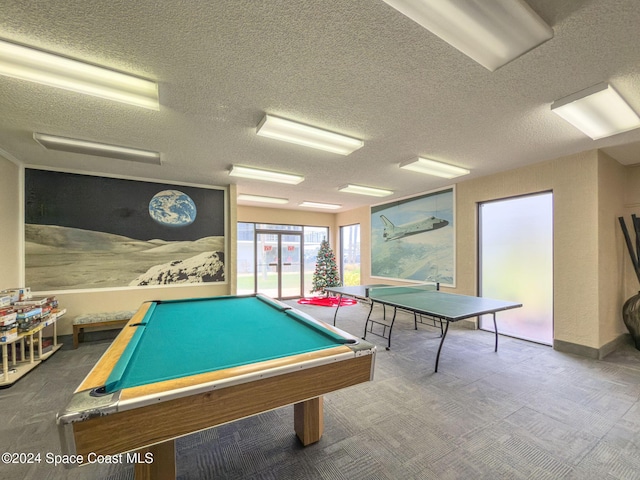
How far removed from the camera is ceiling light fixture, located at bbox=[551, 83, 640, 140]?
7.14 feet

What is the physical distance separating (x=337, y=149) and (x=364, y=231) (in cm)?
472

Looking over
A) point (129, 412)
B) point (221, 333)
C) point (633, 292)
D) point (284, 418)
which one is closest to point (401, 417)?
point (284, 418)

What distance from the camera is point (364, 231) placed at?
7.73 meters

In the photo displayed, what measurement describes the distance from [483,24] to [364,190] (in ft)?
13.8

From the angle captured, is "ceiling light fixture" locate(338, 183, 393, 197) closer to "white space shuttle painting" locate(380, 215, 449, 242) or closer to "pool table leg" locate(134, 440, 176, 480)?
"white space shuttle painting" locate(380, 215, 449, 242)

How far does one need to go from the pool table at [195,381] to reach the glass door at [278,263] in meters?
5.65

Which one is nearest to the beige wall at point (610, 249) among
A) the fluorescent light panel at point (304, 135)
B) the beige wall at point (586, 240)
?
the beige wall at point (586, 240)

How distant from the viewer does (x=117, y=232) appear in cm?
452

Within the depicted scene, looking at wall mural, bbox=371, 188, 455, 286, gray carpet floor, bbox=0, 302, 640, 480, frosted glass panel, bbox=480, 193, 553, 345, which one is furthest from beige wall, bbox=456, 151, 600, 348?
wall mural, bbox=371, 188, 455, 286

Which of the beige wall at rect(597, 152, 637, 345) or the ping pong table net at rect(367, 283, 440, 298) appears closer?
the beige wall at rect(597, 152, 637, 345)

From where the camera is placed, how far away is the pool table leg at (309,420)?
189 cm

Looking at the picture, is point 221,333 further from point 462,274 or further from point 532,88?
point 462,274

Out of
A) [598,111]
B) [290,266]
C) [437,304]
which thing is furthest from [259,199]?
[598,111]

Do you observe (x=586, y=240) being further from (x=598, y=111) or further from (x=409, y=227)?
(x=409, y=227)
